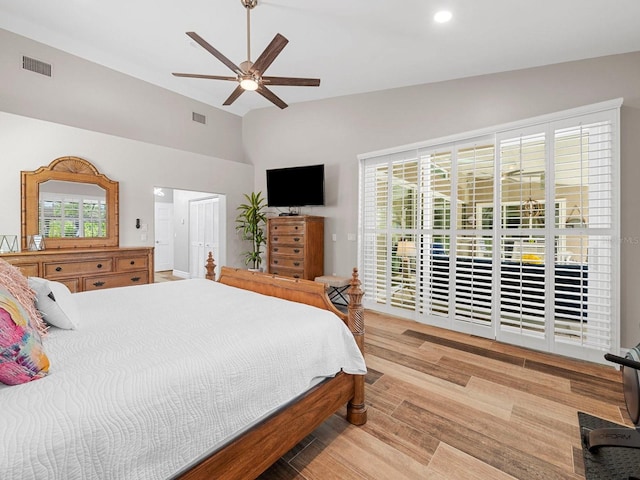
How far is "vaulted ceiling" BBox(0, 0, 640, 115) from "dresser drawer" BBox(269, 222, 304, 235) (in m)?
2.13

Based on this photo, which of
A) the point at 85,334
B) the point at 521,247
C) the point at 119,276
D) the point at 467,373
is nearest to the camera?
the point at 85,334

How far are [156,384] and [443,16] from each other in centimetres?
337

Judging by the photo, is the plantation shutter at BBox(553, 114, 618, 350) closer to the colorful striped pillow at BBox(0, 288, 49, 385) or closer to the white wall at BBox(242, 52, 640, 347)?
the white wall at BBox(242, 52, 640, 347)

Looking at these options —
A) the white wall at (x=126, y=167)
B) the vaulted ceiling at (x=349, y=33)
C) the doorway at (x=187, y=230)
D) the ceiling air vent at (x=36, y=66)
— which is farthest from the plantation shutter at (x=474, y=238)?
the ceiling air vent at (x=36, y=66)

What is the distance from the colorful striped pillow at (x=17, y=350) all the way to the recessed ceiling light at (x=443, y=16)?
344cm

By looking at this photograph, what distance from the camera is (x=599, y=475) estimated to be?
1588 millimetres

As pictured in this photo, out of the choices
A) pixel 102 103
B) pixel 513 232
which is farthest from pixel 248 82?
pixel 102 103

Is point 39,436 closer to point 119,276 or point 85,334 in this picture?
point 85,334

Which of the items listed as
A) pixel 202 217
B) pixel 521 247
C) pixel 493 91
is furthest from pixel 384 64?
pixel 202 217

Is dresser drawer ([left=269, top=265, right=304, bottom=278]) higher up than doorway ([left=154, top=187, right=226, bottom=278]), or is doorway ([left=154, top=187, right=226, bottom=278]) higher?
doorway ([left=154, top=187, right=226, bottom=278])

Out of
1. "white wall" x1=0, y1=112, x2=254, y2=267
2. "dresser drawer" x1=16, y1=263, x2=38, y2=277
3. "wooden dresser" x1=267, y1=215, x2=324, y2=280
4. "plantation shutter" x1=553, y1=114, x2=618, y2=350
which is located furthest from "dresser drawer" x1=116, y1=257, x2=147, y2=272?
"plantation shutter" x1=553, y1=114, x2=618, y2=350

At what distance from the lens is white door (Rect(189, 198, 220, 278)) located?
6.41 m

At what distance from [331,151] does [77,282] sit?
12.8ft

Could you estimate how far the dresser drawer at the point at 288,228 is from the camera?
4.75 m
